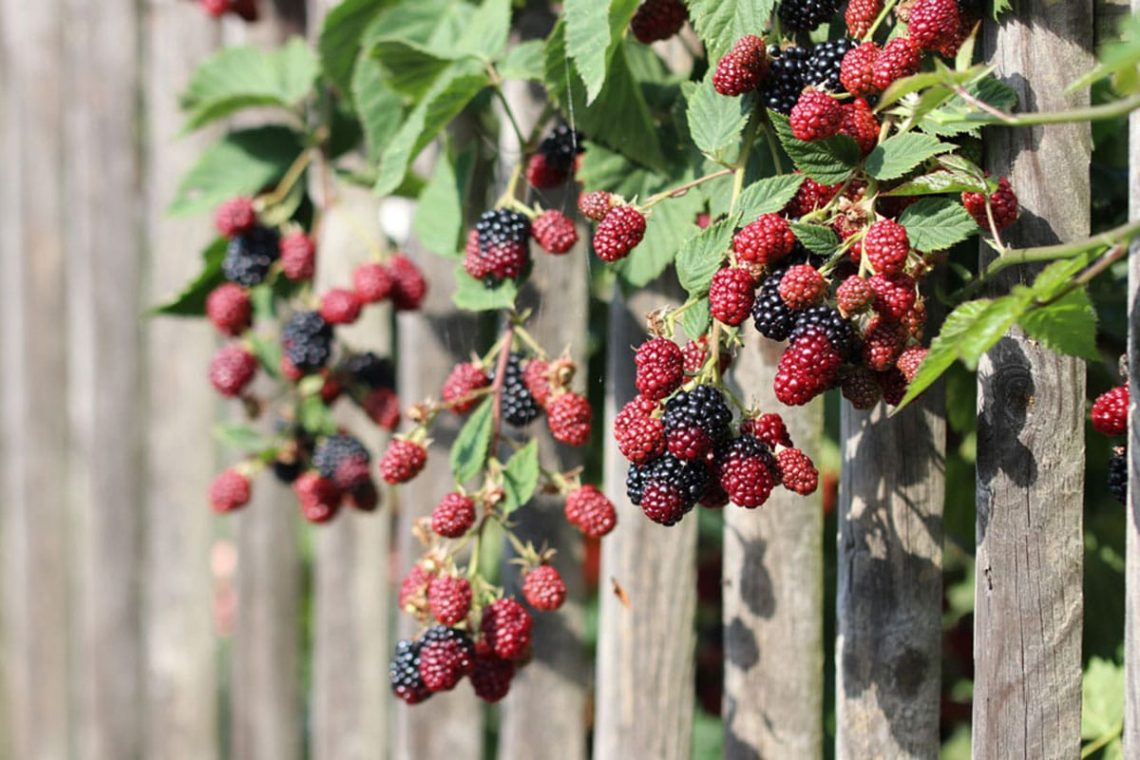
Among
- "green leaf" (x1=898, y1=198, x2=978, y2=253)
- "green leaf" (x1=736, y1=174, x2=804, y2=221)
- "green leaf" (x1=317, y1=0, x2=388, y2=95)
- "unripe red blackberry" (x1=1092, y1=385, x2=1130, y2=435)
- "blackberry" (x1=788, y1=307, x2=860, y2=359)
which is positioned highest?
"green leaf" (x1=317, y1=0, x2=388, y2=95)

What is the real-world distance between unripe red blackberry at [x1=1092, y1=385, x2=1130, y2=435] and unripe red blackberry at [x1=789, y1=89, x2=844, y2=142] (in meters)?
0.37

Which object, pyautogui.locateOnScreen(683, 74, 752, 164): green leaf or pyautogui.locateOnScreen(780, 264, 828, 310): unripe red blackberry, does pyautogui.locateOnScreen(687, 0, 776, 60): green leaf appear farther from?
pyautogui.locateOnScreen(780, 264, 828, 310): unripe red blackberry

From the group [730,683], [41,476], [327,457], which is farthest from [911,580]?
[41,476]

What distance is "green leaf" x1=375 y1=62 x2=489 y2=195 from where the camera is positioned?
144 centimetres

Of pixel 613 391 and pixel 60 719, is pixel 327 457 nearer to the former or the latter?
pixel 613 391

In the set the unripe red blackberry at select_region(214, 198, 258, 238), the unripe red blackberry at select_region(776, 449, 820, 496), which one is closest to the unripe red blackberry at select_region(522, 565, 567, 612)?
the unripe red blackberry at select_region(776, 449, 820, 496)

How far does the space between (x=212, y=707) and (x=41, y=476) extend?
965 millimetres

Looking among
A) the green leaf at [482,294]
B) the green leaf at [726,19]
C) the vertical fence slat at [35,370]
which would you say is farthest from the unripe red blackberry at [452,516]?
the vertical fence slat at [35,370]

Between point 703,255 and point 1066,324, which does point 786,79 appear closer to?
Answer: point 703,255

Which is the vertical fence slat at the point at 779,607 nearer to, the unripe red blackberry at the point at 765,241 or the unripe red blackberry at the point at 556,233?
the unripe red blackberry at the point at 556,233

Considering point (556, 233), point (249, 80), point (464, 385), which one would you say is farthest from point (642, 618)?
point (249, 80)

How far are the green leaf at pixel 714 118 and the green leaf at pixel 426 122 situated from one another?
0.32 meters

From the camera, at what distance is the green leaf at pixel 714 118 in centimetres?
122

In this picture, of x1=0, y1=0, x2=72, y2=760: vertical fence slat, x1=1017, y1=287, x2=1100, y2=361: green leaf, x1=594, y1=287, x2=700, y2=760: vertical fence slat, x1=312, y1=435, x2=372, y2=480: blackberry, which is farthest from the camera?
x1=0, y1=0, x2=72, y2=760: vertical fence slat
